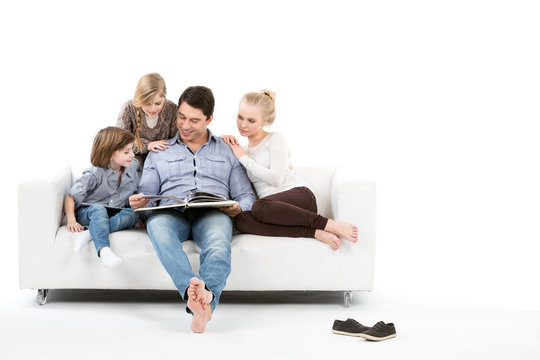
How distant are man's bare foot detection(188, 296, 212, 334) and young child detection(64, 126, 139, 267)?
0.77 meters

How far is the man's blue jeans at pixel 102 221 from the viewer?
4273 millimetres

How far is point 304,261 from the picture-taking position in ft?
14.3

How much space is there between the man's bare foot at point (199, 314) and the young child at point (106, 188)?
77 cm

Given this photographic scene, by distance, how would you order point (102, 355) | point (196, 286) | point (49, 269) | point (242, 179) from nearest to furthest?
point (102, 355), point (196, 286), point (49, 269), point (242, 179)

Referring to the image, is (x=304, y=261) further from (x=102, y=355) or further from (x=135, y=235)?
(x=102, y=355)

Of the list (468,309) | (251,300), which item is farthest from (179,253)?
(468,309)

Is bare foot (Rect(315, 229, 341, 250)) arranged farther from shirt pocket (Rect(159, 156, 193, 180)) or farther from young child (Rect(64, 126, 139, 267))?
young child (Rect(64, 126, 139, 267))

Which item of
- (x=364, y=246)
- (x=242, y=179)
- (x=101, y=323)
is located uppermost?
(x=242, y=179)

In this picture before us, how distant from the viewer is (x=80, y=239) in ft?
14.1

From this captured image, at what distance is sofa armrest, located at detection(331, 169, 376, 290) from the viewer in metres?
4.37

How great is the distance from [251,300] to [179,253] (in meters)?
0.62

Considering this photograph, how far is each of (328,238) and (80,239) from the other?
122cm

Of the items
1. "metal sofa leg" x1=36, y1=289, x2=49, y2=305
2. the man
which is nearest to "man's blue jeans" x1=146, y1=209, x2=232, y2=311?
the man

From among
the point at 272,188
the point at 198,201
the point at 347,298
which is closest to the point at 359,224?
the point at 347,298
